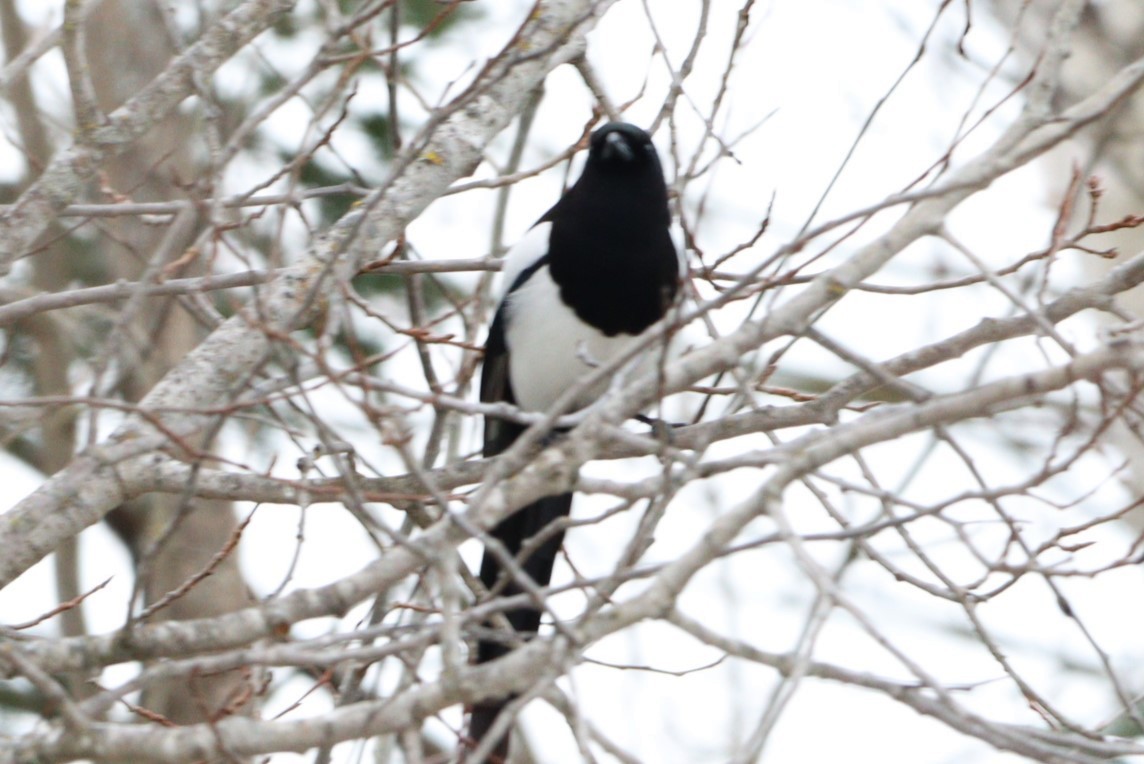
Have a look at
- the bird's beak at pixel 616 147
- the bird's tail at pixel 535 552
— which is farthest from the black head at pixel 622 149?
the bird's tail at pixel 535 552

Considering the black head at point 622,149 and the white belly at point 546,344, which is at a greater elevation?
the black head at point 622,149

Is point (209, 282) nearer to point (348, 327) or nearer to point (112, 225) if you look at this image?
point (348, 327)

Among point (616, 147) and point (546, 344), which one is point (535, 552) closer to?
point (546, 344)

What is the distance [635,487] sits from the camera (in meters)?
2.60

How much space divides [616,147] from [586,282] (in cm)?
36

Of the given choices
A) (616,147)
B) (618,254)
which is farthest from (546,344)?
(616,147)

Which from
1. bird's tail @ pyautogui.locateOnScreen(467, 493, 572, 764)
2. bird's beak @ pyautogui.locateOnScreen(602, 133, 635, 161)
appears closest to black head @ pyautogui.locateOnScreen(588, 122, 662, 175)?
bird's beak @ pyautogui.locateOnScreen(602, 133, 635, 161)

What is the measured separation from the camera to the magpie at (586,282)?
3.95m

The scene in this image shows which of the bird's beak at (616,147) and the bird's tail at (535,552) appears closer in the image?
the bird's beak at (616,147)

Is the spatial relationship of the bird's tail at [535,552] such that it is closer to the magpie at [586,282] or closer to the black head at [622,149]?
the magpie at [586,282]

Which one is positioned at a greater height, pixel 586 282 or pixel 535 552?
pixel 586 282

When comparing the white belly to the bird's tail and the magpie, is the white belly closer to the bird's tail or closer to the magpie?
the magpie

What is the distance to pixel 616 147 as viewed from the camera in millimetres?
3928

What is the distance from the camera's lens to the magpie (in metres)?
3.95
